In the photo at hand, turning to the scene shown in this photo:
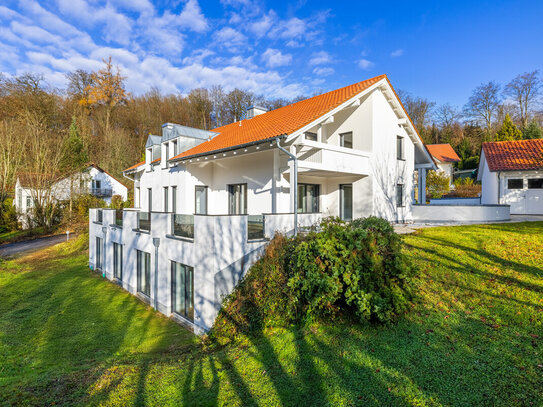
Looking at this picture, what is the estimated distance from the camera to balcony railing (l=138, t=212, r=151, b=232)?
11.4m

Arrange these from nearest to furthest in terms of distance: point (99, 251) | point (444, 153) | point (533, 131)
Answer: point (99, 251)
point (533, 131)
point (444, 153)

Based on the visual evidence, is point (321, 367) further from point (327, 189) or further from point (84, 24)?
point (84, 24)

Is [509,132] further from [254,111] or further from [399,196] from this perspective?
[254,111]

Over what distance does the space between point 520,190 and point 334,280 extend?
18.4m

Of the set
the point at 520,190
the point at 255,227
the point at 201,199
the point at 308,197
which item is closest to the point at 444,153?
the point at 520,190

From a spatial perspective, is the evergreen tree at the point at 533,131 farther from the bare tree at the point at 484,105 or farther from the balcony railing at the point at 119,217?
the balcony railing at the point at 119,217

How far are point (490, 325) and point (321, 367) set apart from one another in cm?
304

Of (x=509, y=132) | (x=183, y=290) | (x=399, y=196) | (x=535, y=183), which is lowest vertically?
(x=183, y=290)

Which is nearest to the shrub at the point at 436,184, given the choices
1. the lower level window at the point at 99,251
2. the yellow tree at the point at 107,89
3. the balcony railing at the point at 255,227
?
the balcony railing at the point at 255,227

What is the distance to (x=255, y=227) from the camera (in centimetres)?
857

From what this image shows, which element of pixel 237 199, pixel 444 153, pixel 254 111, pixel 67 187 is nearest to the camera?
pixel 237 199

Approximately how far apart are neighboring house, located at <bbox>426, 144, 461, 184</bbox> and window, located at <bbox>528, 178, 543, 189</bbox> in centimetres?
2222

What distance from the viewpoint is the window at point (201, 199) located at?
1513 centimetres

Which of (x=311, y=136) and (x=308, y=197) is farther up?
(x=311, y=136)
